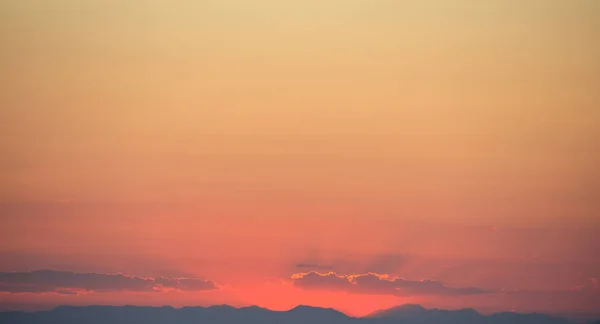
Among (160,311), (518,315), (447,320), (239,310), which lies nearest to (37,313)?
(160,311)

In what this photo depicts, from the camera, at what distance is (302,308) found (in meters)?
30.5

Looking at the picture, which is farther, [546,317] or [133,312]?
[133,312]

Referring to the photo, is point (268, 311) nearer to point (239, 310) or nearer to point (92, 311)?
point (239, 310)

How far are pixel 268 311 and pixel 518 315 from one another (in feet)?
27.5

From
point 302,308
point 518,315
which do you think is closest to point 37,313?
point 302,308

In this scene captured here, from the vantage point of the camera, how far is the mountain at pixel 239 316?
29484 mm

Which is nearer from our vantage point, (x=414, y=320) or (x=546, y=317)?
(x=546, y=317)

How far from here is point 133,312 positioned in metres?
30.7

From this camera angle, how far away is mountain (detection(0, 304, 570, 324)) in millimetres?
29484

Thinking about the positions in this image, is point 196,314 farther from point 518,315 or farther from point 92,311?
point 518,315

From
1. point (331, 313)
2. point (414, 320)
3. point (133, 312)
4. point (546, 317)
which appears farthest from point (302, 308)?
point (546, 317)

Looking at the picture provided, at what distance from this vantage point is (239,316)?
102ft

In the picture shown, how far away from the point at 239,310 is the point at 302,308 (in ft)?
7.24

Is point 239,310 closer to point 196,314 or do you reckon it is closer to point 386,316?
point 196,314
